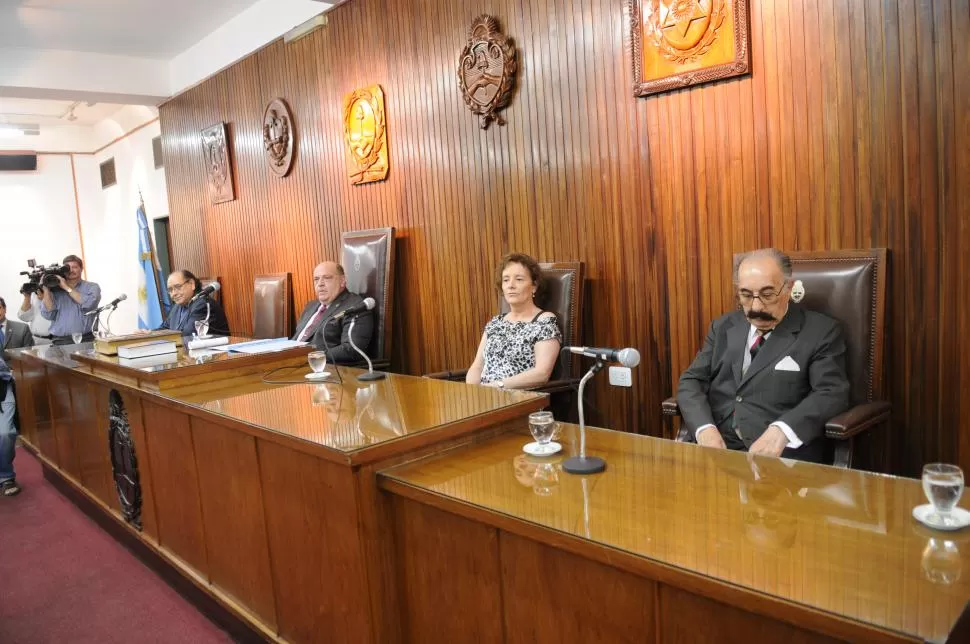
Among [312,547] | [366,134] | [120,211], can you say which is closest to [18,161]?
[120,211]

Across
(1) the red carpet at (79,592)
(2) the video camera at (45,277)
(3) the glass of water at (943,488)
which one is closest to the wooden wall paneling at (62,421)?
(1) the red carpet at (79,592)

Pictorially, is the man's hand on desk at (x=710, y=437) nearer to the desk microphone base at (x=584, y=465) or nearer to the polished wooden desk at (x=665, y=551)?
the polished wooden desk at (x=665, y=551)

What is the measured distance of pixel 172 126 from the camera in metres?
6.59

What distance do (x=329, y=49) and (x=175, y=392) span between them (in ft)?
9.21

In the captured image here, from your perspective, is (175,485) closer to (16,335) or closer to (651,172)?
(651,172)

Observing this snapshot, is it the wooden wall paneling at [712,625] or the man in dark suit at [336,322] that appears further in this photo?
the man in dark suit at [336,322]

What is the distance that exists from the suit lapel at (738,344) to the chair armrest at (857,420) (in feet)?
1.09

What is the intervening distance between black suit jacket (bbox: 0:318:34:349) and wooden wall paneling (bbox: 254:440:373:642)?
4.42m

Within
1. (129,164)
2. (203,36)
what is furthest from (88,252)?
(203,36)

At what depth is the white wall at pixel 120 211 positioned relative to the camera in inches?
317

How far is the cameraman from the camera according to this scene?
17.6ft

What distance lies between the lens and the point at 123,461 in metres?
2.95

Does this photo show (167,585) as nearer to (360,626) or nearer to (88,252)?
(360,626)

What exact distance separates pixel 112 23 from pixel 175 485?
447 centimetres
